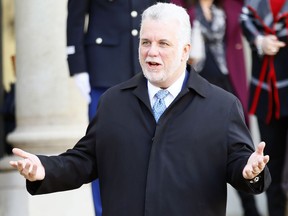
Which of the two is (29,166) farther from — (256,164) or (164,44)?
(256,164)

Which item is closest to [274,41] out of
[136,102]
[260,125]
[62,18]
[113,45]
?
[260,125]

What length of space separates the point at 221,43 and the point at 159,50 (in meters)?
2.69

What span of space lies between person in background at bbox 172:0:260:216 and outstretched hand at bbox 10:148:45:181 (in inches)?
109

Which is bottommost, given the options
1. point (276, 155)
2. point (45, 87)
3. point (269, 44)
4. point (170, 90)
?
point (276, 155)

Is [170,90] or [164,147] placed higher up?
[170,90]

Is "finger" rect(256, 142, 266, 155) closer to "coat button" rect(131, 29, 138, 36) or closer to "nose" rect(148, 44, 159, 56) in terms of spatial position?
"nose" rect(148, 44, 159, 56)

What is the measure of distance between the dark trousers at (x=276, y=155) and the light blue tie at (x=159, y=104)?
6.85 ft

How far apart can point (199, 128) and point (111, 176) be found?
0.44 m

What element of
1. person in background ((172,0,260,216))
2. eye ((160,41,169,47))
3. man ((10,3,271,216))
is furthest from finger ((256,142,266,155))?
person in background ((172,0,260,216))

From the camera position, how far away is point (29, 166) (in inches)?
172

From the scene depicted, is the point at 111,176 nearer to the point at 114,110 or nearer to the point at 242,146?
the point at 114,110

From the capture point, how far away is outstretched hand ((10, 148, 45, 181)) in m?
4.34

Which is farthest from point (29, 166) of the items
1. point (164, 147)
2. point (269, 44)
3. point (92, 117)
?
point (269, 44)

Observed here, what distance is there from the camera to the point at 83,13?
593 cm
